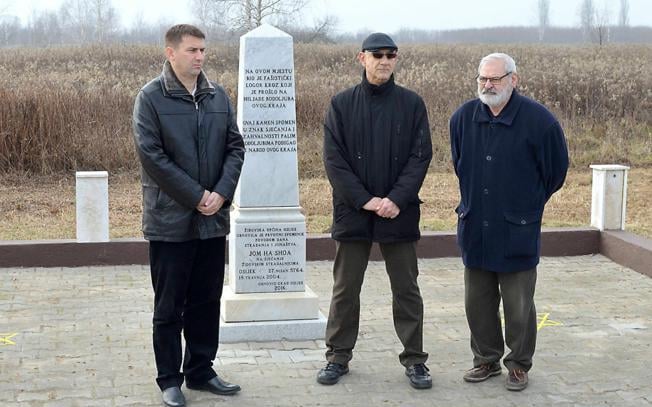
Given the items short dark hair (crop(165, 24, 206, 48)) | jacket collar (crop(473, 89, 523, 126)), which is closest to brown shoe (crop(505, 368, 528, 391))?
jacket collar (crop(473, 89, 523, 126))

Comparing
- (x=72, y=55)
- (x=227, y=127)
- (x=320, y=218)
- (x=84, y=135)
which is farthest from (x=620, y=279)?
(x=72, y=55)

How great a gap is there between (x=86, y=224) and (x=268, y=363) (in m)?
3.58

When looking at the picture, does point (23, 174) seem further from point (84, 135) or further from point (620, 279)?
point (620, 279)

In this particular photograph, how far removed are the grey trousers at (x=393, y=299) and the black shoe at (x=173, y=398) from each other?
1017mm

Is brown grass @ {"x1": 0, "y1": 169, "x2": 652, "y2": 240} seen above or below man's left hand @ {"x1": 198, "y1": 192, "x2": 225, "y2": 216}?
below

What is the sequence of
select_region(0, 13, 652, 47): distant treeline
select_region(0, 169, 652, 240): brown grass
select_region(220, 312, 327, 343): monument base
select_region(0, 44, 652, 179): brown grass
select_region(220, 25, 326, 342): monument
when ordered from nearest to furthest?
select_region(220, 312, 327, 343): monument base
select_region(220, 25, 326, 342): monument
select_region(0, 169, 652, 240): brown grass
select_region(0, 44, 652, 179): brown grass
select_region(0, 13, 652, 47): distant treeline

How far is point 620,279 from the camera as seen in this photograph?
912 cm

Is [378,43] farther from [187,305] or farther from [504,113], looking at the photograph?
[187,305]

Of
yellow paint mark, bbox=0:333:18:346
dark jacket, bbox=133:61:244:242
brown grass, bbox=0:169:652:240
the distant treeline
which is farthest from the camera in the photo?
the distant treeline

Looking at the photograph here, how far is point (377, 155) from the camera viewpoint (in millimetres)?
5922

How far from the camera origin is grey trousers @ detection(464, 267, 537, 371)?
589cm

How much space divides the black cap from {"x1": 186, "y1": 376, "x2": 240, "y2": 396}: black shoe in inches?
Result: 82.0

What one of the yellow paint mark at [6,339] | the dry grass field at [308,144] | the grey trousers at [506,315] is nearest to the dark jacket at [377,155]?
the grey trousers at [506,315]

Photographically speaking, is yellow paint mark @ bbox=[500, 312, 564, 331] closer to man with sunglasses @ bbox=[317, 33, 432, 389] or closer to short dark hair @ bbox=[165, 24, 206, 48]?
man with sunglasses @ bbox=[317, 33, 432, 389]
